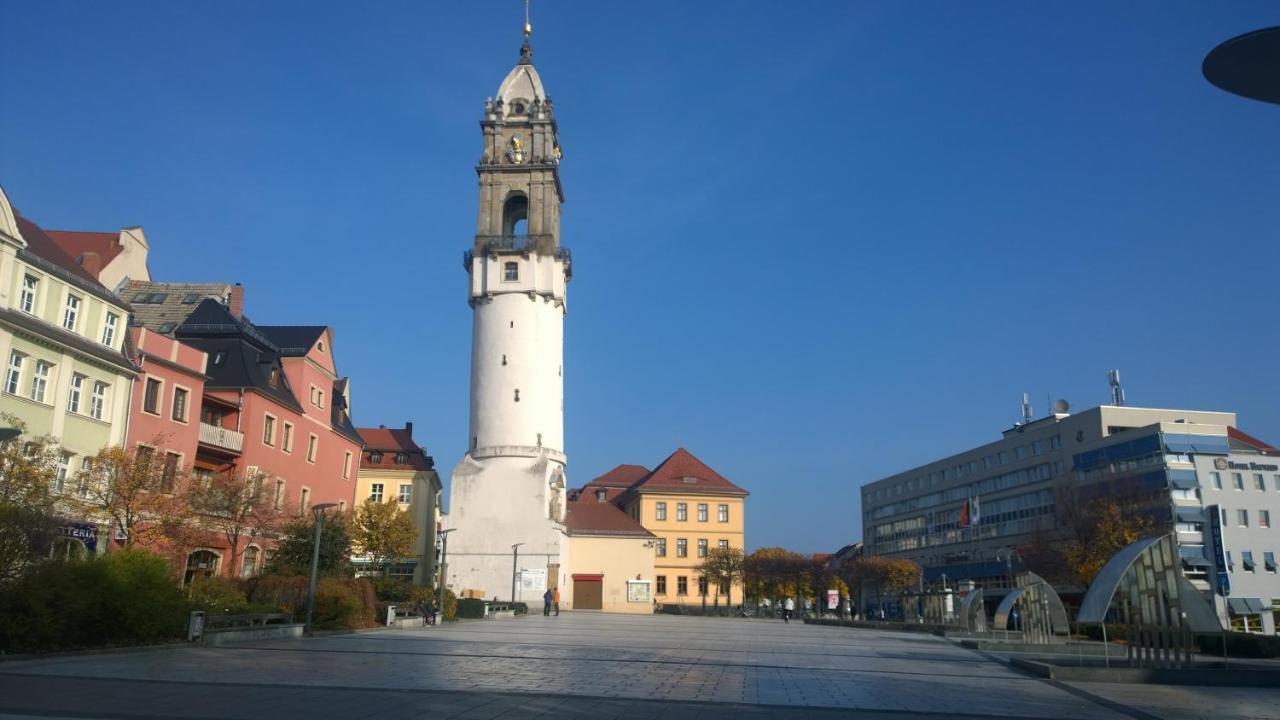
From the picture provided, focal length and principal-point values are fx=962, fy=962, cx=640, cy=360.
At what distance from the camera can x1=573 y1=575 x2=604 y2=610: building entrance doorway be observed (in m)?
72.4

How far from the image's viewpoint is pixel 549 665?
19.0 meters

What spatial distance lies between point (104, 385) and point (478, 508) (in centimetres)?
3059

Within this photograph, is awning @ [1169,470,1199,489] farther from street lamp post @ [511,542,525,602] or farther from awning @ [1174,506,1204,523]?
street lamp post @ [511,542,525,602]

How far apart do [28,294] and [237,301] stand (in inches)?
871

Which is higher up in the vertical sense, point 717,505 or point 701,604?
point 717,505

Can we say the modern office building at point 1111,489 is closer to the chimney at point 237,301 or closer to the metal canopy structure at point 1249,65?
the chimney at point 237,301

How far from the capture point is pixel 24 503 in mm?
21422

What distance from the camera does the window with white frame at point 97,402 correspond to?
3266 centimetres

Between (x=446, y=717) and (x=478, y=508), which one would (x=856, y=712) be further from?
(x=478, y=508)

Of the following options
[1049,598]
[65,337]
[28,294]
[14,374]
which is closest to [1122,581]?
[1049,598]

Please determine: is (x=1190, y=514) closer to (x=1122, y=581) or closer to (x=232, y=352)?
(x=1122, y=581)

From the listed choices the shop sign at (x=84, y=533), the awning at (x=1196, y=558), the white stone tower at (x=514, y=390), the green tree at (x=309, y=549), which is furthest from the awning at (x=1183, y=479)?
the shop sign at (x=84, y=533)

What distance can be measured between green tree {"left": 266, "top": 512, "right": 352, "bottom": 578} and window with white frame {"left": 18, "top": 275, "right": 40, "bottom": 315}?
11.8 metres

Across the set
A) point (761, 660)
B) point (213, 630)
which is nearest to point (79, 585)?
point (213, 630)
